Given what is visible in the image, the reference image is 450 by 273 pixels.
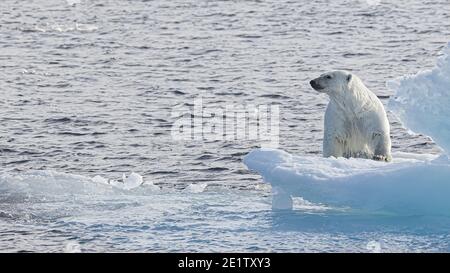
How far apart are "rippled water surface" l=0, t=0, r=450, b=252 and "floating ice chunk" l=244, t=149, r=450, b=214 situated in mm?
195

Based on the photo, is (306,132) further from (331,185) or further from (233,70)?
(331,185)

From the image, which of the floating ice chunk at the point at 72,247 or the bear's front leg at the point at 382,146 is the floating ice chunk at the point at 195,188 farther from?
the floating ice chunk at the point at 72,247

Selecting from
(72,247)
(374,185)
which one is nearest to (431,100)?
(374,185)

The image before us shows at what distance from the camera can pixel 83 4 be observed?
104 ft

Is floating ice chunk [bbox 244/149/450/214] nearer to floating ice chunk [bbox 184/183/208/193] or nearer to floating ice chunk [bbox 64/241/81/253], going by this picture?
floating ice chunk [bbox 64/241/81/253]

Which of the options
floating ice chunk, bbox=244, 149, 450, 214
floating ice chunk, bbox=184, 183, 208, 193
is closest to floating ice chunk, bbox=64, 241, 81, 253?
floating ice chunk, bbox=244, 149, 450, 214

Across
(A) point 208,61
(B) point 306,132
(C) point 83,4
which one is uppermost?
(C) point 83,4

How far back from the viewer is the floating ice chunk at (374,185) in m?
10.7

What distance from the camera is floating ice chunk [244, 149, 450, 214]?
420 inches

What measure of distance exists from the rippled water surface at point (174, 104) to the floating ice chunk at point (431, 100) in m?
0.80

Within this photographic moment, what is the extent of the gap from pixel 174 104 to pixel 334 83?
7.15 metres

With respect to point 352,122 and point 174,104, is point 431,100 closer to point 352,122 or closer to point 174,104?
point 352,122
